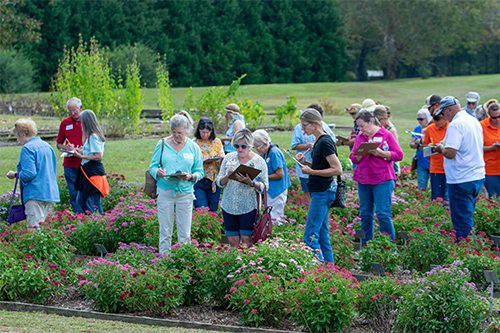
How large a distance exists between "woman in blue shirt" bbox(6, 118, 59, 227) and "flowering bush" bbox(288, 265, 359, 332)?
151 inches

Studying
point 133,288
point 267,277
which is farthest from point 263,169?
point 133,288

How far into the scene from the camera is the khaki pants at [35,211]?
25.3 ft

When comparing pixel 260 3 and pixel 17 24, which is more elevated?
pixel 260 3

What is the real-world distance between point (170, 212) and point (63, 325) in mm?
1984

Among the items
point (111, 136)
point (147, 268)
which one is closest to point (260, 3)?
point (111, 136)

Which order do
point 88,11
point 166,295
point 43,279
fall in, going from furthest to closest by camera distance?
point 88,11 → point 43,279 → point 166,295

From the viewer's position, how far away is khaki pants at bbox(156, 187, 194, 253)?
22.9ft

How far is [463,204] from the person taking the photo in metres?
7.42

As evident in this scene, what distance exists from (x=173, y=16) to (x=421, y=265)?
149ft

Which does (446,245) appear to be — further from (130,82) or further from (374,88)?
(374,88)

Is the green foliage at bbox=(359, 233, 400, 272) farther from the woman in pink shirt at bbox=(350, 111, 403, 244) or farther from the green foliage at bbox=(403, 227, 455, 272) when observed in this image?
the woman in pink shirt at bbox=(350, 111, 403, 244)

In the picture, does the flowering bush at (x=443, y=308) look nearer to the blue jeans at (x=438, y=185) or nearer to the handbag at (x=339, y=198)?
the handbag at (x=339, y=198)

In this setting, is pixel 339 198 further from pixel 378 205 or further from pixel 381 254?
pixel 378 205

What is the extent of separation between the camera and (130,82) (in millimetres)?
19125
